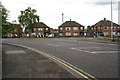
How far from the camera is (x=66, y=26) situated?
81.7 m

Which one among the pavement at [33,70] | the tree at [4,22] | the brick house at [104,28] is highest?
the brick house at [104,28]

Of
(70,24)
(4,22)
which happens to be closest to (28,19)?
(70,24)

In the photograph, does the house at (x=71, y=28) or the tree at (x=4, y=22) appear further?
the house at (x=71, y=28)

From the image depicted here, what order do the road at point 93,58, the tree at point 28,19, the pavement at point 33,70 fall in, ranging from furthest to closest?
the tree at point 28,19 < the road at point 93,58 < the pavement at point 33,70

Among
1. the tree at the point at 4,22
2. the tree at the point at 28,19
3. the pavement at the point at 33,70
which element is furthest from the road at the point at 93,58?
the tree at the point at 28,19

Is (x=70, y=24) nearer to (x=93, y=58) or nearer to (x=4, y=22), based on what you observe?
(x=4, y=22)

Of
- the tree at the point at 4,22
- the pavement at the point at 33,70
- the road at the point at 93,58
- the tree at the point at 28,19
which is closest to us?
the pavement at the point at 33,70

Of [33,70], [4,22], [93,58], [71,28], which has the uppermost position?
[71,28]

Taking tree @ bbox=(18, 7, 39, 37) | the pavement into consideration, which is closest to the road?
the pavement

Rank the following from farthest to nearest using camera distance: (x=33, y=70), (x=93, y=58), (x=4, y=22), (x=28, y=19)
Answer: (x=28, y=19)
(x=4, y=22)
(x=93, y=58)
(x=33, y=70)

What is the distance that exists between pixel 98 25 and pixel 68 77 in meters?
77.6

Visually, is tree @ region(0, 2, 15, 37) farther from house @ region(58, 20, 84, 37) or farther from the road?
house @ region(58, 20, 84, 37)

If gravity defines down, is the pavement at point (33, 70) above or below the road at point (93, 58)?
below

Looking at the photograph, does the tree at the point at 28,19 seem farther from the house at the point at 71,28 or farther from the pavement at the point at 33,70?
the pavement at the point at 33,70
